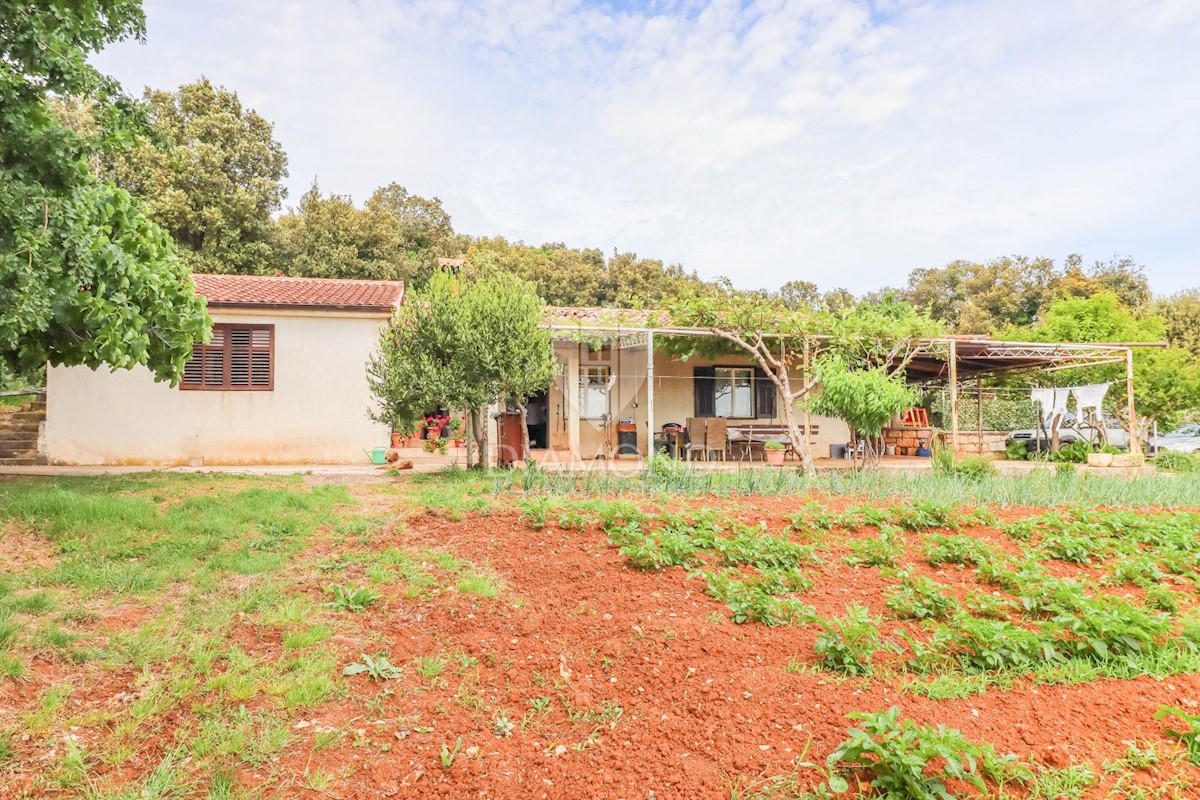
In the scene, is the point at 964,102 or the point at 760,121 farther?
the point at 760,121

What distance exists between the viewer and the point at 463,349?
30.6 ft

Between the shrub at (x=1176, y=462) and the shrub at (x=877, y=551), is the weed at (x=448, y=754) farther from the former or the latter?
the shrub at (x=1176, y=462)

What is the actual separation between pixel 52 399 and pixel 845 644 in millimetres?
15267

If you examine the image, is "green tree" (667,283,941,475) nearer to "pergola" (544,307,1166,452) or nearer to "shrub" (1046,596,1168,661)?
"pergola" (544,307,1166,452)

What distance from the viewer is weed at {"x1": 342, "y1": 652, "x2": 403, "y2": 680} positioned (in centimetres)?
301

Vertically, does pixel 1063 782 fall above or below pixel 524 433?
below

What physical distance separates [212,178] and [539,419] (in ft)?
49.1

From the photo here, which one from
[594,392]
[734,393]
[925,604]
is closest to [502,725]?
[925,604]

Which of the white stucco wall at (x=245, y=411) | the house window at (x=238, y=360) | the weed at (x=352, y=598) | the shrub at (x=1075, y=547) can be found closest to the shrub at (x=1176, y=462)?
the shrub at (x=1075, y=547)

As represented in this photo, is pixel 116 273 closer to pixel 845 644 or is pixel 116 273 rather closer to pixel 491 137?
pixel 845 644

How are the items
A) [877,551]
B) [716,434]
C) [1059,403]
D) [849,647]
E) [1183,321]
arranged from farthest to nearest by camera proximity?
[1183,321]
[1059,403]
[716,434]
[877,551]
[849,647]

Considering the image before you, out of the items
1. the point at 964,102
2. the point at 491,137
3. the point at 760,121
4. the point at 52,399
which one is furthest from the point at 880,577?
the point at 491,137

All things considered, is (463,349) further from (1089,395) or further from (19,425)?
(1089,395)

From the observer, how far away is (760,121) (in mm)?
14367
